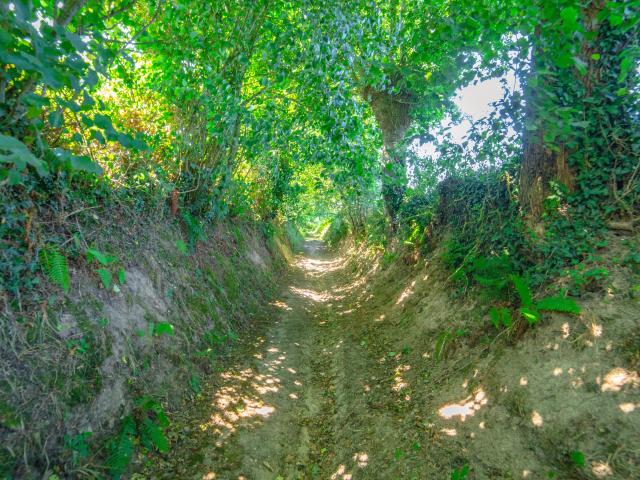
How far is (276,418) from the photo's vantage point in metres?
4.44

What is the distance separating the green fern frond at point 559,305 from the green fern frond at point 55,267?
18.3ft

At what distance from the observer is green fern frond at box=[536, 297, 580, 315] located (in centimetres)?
388

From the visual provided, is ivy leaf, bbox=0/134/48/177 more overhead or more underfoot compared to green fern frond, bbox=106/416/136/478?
more overhead

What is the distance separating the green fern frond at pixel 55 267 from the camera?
3.43 metres

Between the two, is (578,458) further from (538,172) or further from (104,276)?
(104,276)

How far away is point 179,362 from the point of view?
4.80 metres

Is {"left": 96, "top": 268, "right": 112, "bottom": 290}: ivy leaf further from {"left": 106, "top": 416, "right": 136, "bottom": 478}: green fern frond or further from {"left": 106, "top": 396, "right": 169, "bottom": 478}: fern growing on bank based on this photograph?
{"left": 106, "top": 416, "right": 136, "bottom": 478}: green fern frond

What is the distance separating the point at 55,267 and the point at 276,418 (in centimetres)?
324

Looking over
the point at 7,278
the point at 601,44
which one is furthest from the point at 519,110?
the point at 7,278

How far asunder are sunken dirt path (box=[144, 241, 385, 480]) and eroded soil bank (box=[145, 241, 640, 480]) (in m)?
0.02

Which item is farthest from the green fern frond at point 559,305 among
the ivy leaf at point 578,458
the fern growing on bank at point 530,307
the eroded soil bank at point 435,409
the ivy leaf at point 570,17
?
the ivy leaf at point 570,17

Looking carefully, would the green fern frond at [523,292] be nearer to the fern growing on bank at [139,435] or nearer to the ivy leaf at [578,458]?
the ivy leaf at [578,458]

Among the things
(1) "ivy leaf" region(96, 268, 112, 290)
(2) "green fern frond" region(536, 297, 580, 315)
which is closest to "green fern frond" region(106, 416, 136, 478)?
(1) "ivy leaf" region(96, 268, 112, 290)

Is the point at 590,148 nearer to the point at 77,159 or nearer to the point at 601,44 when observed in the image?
the point at 601,44
